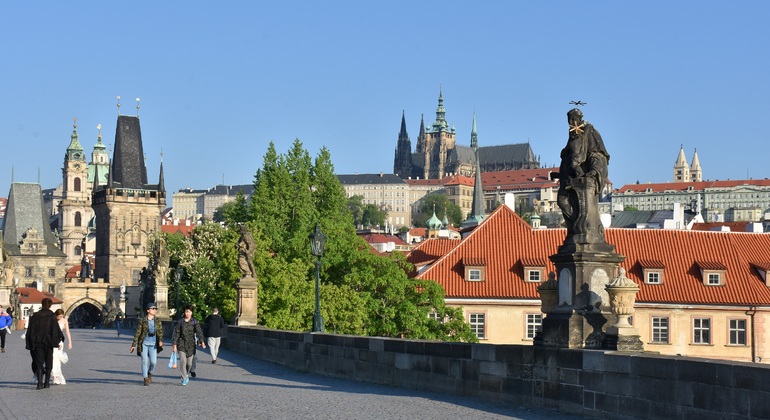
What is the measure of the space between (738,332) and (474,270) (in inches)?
430

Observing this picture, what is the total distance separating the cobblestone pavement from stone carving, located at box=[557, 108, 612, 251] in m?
2.06

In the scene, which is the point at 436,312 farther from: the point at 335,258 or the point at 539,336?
the point at 539,336

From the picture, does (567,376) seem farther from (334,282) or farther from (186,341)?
(334,282)

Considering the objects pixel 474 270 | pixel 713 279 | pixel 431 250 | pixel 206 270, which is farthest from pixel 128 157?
pixel 713 279

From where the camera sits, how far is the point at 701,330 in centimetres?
4994

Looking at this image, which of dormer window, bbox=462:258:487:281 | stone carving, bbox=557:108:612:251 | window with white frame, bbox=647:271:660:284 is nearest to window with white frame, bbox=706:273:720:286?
window with white frame, bbox=647:271:660:284

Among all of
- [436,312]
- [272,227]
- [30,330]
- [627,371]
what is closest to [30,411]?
[30,330]

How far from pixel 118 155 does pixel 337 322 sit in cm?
8766

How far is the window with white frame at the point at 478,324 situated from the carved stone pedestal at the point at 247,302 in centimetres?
2158

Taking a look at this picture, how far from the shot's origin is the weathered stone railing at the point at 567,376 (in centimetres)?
1027

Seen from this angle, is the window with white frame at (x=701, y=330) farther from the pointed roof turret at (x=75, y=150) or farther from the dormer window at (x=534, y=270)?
the pointed roof turret at (x=75, y=150)

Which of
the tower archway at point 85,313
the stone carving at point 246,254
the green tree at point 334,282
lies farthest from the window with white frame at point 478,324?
the tower archway at point 85,313

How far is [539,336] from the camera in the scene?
13758 mm

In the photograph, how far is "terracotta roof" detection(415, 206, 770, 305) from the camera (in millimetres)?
51188
